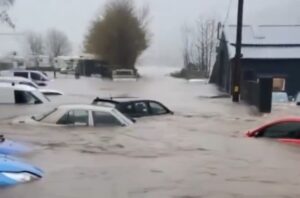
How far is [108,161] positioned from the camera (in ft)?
39.7

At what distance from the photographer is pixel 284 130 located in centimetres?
1505

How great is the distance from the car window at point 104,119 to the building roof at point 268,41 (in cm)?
3345

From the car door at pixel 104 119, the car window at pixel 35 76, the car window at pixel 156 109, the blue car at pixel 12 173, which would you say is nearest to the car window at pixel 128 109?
the car window at pixel 156 109

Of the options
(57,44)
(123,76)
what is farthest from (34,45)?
(123,76)

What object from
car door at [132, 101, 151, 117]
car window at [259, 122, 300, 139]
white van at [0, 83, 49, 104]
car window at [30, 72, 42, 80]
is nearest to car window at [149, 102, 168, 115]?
car door at [132, 101, 151, 117]

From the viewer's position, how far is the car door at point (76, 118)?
54.3 ft

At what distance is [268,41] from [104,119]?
123ft

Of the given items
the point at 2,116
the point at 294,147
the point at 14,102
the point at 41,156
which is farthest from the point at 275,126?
the point at 14,102

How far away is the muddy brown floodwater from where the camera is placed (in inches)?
364

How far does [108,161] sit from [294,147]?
4.46 meters

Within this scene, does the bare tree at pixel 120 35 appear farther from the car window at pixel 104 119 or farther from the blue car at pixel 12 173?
the blue car at pixel 12 173

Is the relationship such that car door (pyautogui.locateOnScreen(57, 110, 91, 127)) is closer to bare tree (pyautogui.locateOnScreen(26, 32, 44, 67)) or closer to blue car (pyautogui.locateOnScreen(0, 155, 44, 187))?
blue car (pyautogui.locateOnScreen(0, 155, 44, 187))

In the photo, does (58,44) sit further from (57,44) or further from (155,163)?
(155,163)

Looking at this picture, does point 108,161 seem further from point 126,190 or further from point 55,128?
point 55,128
